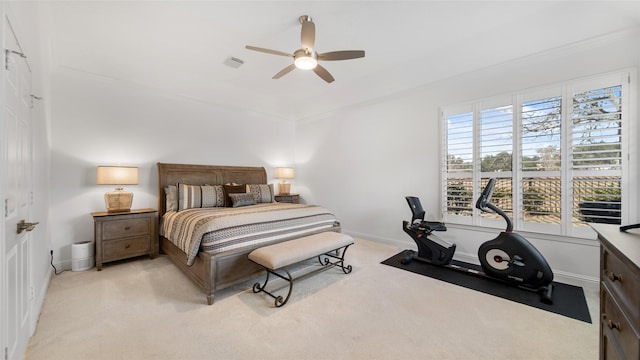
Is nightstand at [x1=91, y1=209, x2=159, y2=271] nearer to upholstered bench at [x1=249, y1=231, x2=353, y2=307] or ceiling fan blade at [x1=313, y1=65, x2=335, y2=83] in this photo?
upholstered bench at [x1=249, y1=231, x2=353, y2=307]

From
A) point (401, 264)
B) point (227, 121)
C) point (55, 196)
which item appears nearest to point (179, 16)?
point (227, 121)

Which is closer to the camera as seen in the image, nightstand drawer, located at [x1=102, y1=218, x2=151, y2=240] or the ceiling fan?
the ceiling fan

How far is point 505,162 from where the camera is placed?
10.7 feet

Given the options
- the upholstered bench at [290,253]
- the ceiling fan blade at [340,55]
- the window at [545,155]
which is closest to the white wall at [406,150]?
the window at [545,155]

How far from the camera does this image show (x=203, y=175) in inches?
179

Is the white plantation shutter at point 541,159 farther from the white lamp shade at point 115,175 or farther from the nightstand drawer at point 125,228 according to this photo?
the white lamp shade at point 115,175

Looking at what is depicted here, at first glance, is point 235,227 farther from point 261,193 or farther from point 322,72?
point 322,72

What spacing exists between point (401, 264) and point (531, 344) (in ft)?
5.45

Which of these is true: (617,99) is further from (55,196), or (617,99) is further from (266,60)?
(55,196)

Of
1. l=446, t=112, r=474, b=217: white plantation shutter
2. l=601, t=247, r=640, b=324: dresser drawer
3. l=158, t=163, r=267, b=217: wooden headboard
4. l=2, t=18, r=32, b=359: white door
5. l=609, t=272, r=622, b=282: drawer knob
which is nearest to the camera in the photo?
l=601, t=247, r=640, b=324: dresser drawer

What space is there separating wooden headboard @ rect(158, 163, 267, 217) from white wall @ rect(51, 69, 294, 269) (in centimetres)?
16

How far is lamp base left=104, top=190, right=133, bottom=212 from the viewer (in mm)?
3434

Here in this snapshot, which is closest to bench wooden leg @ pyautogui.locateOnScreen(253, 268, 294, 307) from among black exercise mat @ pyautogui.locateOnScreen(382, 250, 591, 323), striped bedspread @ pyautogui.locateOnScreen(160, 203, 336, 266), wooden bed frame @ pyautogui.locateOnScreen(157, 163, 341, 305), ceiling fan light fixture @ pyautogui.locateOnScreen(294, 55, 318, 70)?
wooden bed frame @ pyautogui.locateOnScreen(157, 163, 341, 305)

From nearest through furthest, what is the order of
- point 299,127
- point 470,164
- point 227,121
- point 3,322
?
point 3,322, point 470,164, point 227,121, point 299,127
